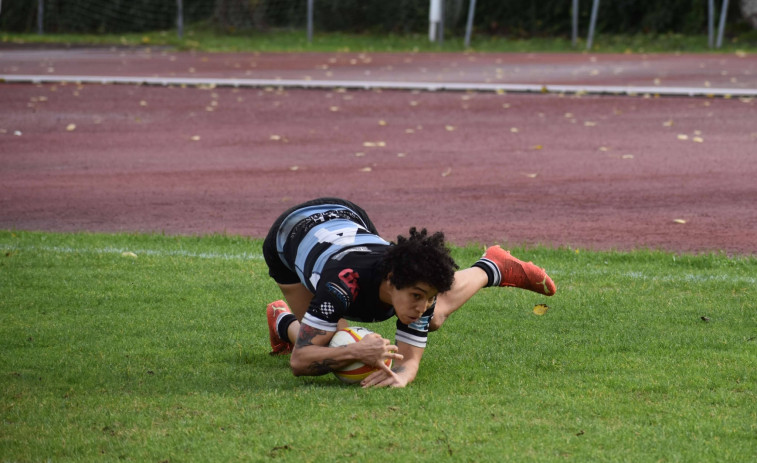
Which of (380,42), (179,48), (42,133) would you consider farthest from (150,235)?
(380,42)

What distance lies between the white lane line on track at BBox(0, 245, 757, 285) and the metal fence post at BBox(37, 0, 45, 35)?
2306 cm

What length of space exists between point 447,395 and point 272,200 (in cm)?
549

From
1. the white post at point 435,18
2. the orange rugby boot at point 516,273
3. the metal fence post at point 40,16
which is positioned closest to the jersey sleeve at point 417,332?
the orange rugby boot at point 516,273

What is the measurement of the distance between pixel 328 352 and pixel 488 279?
110cm

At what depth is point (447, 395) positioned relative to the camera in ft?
15.5

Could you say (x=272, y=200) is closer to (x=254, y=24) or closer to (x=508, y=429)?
(x=508, y=429)

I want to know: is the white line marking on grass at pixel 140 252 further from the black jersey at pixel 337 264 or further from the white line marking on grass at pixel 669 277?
the black jersey at pixel 337 264

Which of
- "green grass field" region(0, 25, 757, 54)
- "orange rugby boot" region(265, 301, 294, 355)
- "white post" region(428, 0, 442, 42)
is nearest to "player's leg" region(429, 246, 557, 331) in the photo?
"orange rugby boot" region(265, 301, 294, 355)

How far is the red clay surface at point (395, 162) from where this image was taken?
29.8ft

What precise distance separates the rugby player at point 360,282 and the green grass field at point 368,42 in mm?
20803

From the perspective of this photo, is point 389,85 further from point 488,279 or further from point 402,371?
point 402,371

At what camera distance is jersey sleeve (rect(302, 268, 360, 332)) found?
4648 millimetres

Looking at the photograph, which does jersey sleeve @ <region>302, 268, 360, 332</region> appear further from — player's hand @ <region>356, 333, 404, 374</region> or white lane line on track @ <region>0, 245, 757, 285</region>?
white lane line on track @ <region>0, 245, 757, 285</region>

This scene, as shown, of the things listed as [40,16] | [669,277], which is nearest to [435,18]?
[40,16]
